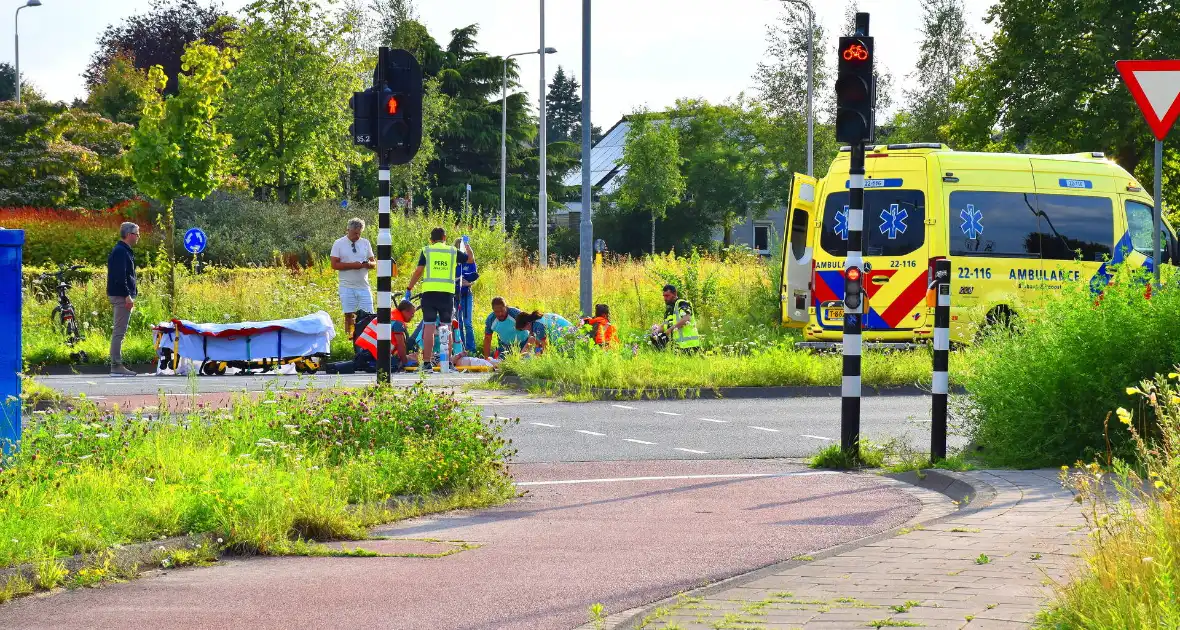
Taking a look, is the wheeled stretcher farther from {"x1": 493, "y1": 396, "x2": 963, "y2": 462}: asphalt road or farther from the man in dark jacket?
{"x1": 493, "y1": 396, "x2": 963, "y2": 462}: asphalt road

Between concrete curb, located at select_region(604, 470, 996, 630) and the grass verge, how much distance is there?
2.07 metres

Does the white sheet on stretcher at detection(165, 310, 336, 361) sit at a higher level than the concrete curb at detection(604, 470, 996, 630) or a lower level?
higher

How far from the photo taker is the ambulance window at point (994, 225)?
59.6 ft

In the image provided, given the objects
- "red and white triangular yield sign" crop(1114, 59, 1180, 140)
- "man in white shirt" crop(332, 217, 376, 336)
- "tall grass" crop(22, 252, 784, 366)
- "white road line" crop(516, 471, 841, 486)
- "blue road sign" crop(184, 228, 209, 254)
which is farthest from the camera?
"blue road sign" crop(184, 228, 209, 254)

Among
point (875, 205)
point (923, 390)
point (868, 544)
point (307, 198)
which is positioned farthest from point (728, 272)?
point (307, 198)

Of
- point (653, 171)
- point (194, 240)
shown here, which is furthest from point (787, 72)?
point (194, 240)

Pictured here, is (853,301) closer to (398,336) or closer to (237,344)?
(398,336)

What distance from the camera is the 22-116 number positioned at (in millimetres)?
18234

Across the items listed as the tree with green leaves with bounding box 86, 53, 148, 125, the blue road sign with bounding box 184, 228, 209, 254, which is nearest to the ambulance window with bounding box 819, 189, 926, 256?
the blue road sign with bounding box 184, 228, 209, 254

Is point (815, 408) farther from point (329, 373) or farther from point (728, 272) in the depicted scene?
point (728, 272)

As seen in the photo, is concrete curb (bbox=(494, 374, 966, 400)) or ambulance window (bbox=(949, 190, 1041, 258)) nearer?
concrete curb (bbox=(494, 374, 966, 400))

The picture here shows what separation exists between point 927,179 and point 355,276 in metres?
7.42

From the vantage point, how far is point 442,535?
24.8 ft

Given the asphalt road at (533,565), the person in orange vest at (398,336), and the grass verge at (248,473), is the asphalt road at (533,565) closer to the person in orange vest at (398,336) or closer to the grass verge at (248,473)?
the grass verge at (248,473)
